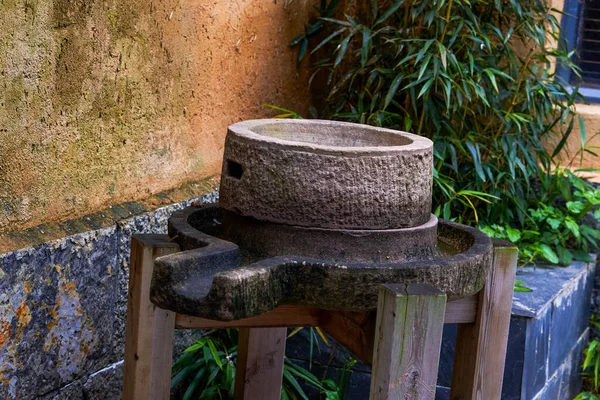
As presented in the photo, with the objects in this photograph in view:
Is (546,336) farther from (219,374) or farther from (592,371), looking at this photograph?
(219,374)

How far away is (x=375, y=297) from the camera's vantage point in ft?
6.61

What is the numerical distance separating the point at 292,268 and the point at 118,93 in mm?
1189

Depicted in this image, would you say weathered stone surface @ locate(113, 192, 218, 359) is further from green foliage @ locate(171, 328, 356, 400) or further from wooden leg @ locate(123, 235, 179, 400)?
wooden leg @ locate(123, 235, 179, 400)

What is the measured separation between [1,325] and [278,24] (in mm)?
2044

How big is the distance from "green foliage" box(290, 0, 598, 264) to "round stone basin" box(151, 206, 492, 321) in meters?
1.60

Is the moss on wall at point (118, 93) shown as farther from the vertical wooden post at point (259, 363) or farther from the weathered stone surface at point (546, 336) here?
the weathered stone surface at point (546, 336)

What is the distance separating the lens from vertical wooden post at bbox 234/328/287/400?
292cm

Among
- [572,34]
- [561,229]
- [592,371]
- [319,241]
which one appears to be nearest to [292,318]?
[319,241]

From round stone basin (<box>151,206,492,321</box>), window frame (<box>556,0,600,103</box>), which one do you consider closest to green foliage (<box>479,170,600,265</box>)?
window frame (<box>556,0,600,103</box>)

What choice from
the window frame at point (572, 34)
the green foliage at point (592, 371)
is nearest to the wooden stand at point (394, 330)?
the green foliage at point (592, 371)

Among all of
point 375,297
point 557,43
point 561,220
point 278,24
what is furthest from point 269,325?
point 557,43

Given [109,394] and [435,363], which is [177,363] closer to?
[109,394]

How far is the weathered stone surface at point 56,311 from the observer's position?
2.47 metres

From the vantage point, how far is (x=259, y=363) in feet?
9.68
